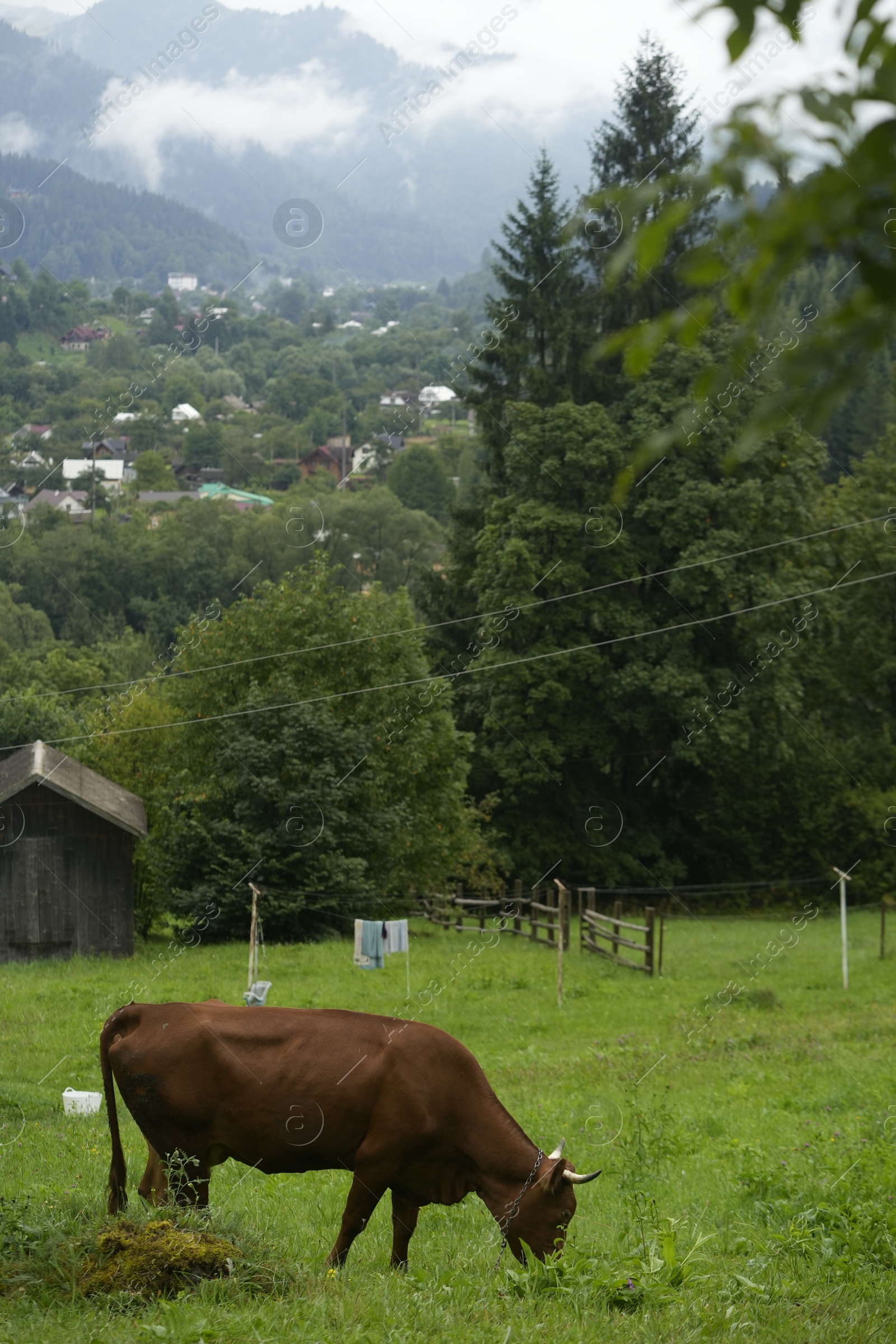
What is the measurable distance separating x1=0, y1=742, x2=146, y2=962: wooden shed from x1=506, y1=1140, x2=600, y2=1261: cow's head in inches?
755

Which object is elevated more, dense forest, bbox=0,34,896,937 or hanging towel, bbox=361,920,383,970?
dense forest, bbox=0,34,896,937

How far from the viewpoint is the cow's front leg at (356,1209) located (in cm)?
740

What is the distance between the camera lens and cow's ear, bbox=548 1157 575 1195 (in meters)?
7.25

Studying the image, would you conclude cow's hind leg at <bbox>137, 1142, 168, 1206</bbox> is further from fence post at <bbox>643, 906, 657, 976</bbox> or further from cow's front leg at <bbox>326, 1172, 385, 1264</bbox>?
fence post at <bbox>643, 906, 657, 976</bbox>

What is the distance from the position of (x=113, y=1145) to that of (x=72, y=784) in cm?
1900

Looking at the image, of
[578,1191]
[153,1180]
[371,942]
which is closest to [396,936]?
[371,942]

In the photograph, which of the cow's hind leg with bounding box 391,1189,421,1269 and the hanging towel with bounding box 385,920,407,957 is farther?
the hanging towel with bounding box 385,920,407,957

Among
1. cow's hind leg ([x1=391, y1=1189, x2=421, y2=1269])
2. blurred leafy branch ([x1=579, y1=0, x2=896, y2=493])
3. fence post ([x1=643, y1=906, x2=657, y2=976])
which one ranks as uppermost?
blurred leafy branch ([x1=579, y1=0, x2=896, y2=493])

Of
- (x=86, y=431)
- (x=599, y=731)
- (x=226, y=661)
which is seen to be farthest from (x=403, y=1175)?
(x=86, y=431)

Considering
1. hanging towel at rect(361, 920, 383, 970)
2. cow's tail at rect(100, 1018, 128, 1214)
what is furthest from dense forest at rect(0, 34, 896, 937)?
cow's tail at rect(100, 1018, 128, 1214)

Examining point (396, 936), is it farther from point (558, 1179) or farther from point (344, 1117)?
point (558, 1179)

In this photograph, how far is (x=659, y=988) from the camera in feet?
71.5

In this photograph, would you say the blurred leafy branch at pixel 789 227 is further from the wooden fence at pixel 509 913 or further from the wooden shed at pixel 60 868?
the wooden fence at pixel 509 913

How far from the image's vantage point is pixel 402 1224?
25.0 ft
